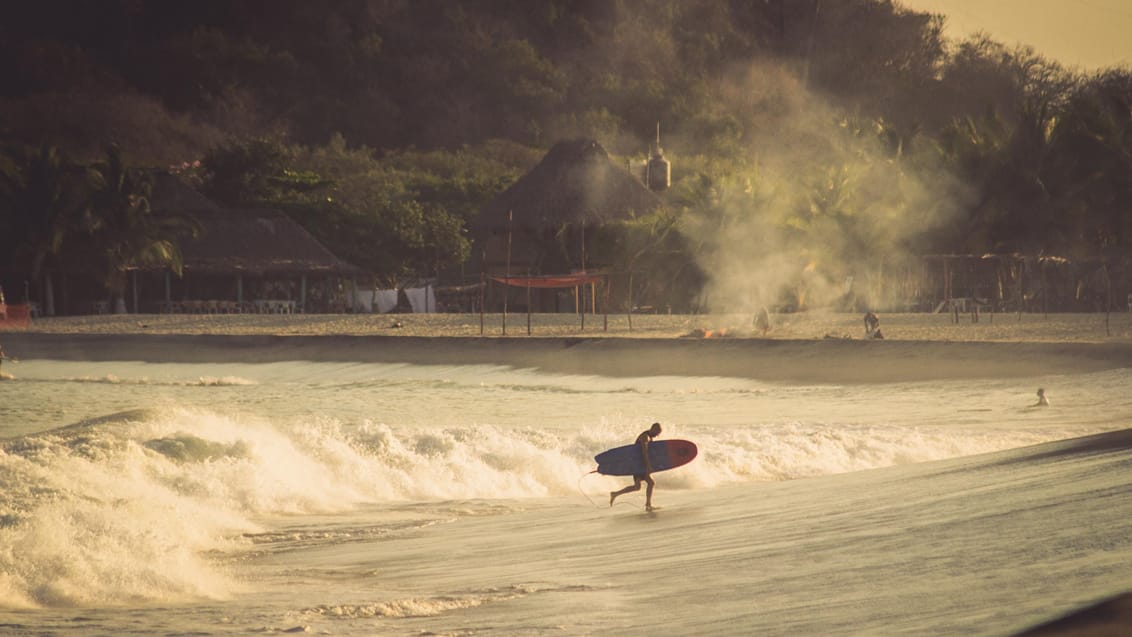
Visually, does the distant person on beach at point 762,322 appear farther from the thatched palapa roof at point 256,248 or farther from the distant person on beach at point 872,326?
the thatched palapa roof at point 256,248

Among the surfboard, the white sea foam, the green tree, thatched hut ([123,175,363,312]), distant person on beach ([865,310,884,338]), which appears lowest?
the white sea foam

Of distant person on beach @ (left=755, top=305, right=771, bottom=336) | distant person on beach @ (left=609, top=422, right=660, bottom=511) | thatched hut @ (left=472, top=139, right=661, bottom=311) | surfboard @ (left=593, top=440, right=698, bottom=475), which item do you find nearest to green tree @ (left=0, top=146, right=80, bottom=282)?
thatched hut @ (left=472, top=139, right=661, bottom=311)

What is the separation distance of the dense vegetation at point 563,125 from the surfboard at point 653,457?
30.0 meters

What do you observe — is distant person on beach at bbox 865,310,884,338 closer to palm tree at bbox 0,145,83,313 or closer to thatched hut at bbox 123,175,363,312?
thatched hut at bbox 123,175,363,312

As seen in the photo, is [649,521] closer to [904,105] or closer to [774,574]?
[774,574]

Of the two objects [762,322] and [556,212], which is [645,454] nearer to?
[762,322]

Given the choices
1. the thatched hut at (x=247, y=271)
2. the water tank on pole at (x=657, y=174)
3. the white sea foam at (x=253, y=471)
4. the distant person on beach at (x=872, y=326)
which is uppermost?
the water tank on pole at (x=657, y=174)

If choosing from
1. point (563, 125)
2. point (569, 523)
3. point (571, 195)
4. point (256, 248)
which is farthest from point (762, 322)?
point (563, 125)

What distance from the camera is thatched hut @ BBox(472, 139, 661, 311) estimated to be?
49.8m

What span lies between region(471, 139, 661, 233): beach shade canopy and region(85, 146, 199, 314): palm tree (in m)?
10.7

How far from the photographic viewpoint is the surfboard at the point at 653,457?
13672 mm

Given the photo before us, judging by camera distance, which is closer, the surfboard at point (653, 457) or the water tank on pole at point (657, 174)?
the surfboard at point (653, 457)

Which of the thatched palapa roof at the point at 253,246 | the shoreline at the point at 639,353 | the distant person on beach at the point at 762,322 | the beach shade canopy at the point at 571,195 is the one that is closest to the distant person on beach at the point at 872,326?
the shoreline at the point at 639,353

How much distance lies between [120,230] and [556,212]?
558 inches
